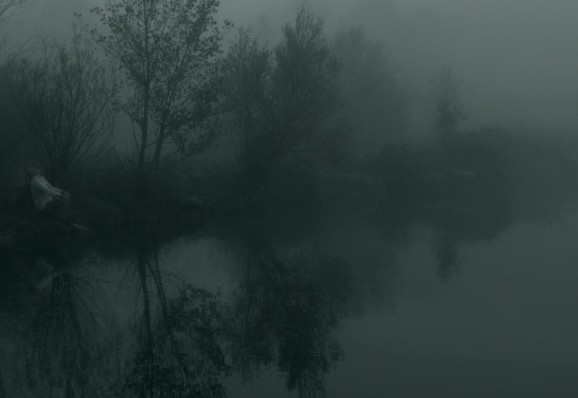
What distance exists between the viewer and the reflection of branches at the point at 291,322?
843 centimetres

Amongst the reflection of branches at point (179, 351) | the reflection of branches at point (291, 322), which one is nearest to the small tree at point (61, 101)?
the reflection of branches at point (291, 322)

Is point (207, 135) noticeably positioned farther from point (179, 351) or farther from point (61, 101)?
point (179, 351)

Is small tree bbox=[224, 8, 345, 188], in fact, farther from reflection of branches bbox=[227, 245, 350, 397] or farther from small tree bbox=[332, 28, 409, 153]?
reflection of branches bbox=[227, 245, 350, 397]

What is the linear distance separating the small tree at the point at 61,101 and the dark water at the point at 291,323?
21.4 feet

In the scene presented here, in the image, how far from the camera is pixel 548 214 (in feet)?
103

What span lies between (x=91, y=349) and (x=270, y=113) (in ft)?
87.0

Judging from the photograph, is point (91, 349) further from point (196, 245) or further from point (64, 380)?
point (196, 245)

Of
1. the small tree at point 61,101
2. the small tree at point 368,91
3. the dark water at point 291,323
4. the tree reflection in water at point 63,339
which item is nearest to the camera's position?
the tree reflection in water at point 63,339

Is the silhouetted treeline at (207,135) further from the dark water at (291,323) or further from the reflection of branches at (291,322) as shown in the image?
the reflection of branches at (291,322)

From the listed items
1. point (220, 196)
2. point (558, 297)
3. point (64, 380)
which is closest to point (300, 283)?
point (558, 297)

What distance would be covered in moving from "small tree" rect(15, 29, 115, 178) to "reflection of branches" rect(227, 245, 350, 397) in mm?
11019

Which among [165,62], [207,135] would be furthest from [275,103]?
[165,62]

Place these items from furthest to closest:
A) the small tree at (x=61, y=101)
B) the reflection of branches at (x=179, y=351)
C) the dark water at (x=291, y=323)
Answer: the small tree at (x=61, y=101)
the dark water at (x=291, y=323)
the reflection of branches at (x=179, y=351)

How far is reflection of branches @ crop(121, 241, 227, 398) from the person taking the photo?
7512mm
